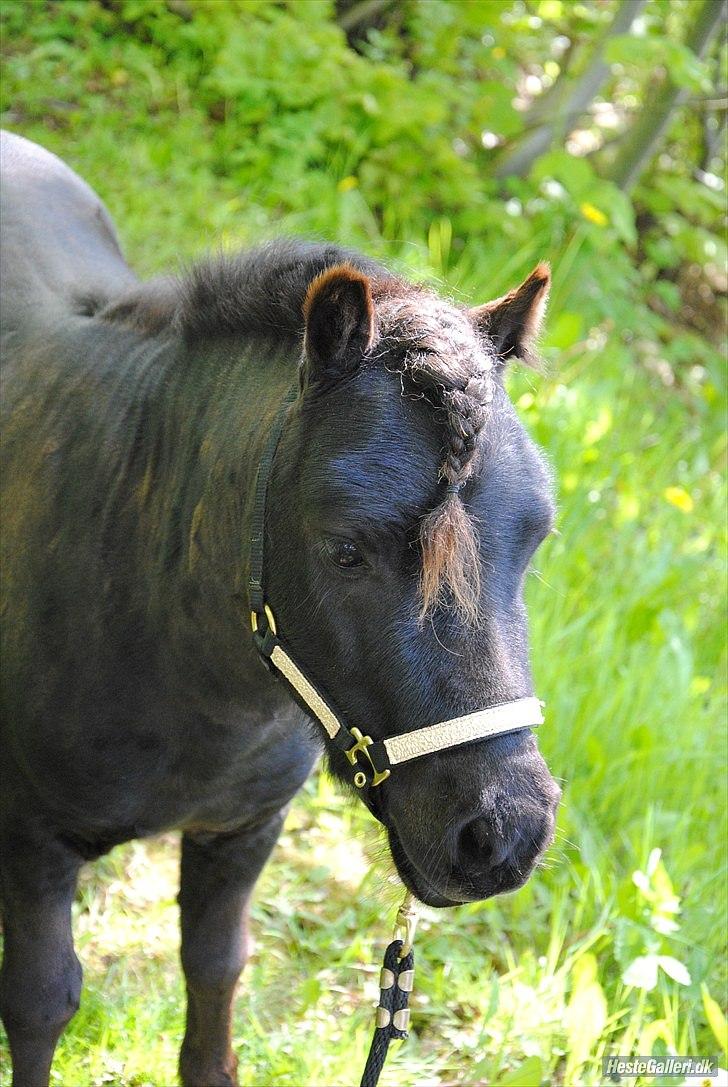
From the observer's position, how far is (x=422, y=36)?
21.7 feet

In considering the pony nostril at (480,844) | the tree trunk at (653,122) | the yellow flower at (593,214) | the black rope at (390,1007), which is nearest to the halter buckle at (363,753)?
the pony nostril at (480,844)

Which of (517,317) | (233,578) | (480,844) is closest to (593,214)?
(517,317)

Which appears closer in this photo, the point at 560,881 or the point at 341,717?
the point at 341,717

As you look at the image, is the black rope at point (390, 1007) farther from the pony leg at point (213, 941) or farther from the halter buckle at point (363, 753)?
the pony leg at point (213, 941)

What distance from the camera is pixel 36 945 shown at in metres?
2.35

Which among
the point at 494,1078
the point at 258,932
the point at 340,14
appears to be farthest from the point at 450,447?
→ the point at 340,14

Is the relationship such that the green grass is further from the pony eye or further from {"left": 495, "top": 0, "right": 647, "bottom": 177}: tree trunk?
{"left": 495, "top": 0, "right": 647, "bottom": 177}: tree trunk

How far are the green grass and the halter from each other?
236 millimetres

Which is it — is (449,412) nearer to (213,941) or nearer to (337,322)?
(337,322)

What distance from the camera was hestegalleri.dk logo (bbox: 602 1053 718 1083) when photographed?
277cm

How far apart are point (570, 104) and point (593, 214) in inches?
52.6

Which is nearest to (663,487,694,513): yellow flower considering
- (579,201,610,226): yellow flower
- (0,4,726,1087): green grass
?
(0,4,726,1087): green grass

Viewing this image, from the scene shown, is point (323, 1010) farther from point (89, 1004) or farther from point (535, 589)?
point (535, 589)

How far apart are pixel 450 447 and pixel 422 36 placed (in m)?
5.62
